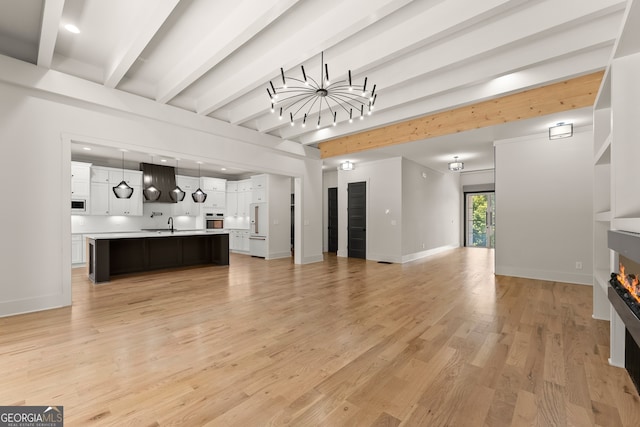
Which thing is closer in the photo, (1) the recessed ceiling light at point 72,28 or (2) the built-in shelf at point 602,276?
(2) the built-in shelf at point 602,276

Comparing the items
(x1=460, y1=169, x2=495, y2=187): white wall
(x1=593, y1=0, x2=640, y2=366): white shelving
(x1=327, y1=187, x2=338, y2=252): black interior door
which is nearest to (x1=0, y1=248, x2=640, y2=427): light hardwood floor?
(x1=593, y1=0, x2=640, y2=366): white shelving

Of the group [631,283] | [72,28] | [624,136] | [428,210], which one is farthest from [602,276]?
[72,28]

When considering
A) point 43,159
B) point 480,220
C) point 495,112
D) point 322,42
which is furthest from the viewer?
point 480,220

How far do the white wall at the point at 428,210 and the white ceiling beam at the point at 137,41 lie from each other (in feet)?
21.2

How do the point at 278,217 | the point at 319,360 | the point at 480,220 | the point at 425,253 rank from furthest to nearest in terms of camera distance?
1. the point at 480,220
2. the point at 425,253
3. the point at 278,217
4. the point at 319,360

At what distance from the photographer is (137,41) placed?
321 centimetres

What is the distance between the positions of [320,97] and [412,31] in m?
2.05

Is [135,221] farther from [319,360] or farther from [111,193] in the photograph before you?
[319,360]

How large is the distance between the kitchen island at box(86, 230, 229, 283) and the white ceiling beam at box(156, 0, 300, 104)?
345cm

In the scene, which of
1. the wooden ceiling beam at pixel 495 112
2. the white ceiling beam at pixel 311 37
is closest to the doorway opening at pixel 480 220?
the wooden ceiling beam at pixel 495 112

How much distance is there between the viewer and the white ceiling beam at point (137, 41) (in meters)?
2.73

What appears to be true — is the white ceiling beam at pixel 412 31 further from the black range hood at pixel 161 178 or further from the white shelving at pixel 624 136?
the black range hood at pixel 161 178

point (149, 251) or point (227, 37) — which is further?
point (149, 251)

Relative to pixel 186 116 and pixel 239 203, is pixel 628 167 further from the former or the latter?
pixel 239 203
